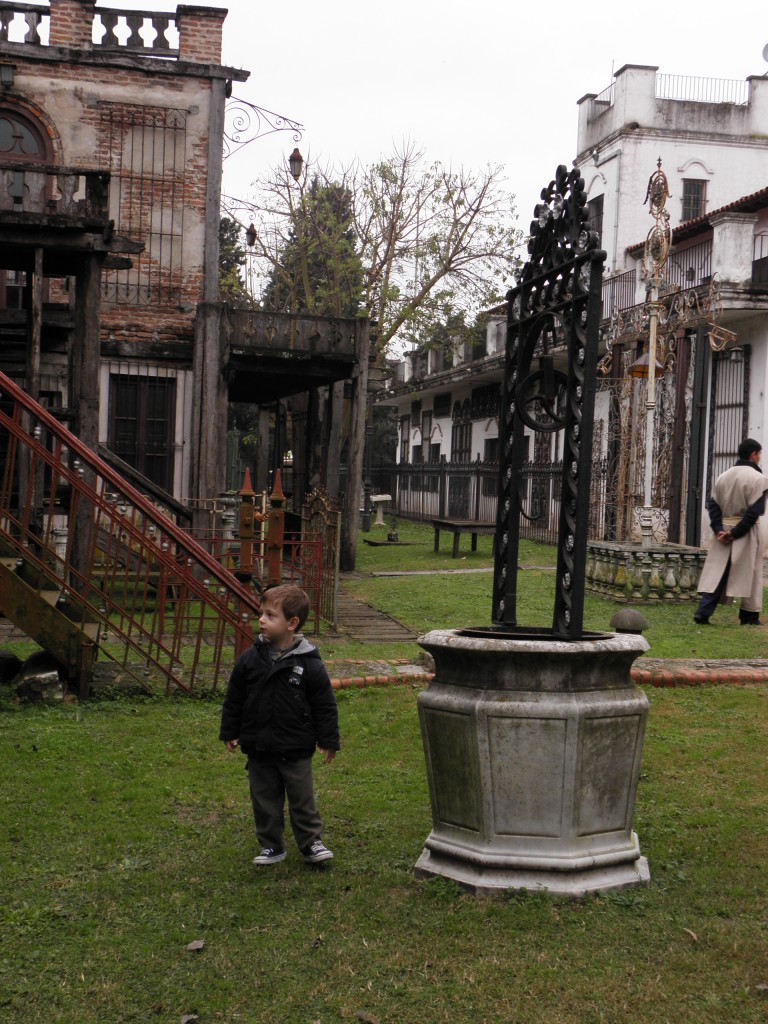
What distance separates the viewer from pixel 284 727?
4902 millimetres

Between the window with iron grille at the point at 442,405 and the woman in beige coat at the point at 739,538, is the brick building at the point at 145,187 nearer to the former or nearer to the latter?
the woman in beige coat at the point at 739,538

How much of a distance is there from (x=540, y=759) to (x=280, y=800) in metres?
1.18

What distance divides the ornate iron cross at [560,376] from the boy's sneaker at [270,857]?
4.65 feet

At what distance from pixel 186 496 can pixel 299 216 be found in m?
15.5

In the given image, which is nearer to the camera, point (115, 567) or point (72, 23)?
point (115, 567)

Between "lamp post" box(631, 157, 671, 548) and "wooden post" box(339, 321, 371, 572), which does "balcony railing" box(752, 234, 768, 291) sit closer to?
"lamp post" box(631, 157, 671, 548)

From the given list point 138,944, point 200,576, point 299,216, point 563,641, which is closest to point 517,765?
point 563,641

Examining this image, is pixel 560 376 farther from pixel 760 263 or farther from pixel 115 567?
pixel 760 263

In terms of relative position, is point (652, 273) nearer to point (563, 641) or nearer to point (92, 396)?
point (92, 396)

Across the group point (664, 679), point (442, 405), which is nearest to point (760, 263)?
point (664, 679)

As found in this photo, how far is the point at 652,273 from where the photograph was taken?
577 inches

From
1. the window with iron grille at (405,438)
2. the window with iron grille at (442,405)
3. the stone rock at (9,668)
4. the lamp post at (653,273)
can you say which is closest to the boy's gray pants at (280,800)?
the stone rock at (9,668)

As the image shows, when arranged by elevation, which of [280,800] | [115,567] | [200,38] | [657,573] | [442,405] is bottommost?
[280,800]

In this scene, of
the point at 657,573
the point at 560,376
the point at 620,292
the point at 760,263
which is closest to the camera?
the point at 560,376
